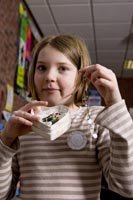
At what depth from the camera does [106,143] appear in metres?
0.84

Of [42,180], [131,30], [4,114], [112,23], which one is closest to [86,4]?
[112,23]

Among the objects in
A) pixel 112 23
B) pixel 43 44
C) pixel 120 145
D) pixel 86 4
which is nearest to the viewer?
pixel 120 145

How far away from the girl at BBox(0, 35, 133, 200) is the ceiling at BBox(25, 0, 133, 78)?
2633mm

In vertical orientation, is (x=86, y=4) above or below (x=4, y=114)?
above

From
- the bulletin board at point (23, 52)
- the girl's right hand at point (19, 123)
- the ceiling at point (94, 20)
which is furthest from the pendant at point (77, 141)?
the ceiling at point (94, 20)

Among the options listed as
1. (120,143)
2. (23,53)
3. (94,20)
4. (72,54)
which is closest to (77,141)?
(120,143)

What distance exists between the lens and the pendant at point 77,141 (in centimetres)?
83

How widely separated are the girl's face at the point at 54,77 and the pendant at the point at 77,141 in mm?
93

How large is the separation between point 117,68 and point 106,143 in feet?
17.5

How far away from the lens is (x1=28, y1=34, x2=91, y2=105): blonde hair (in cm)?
91

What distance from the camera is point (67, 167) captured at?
2.72ft

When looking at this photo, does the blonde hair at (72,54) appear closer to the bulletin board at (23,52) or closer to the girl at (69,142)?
the girl at (69,142)

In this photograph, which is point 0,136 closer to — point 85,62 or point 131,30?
point 85,62

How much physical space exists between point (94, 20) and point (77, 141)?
3.24 metres
